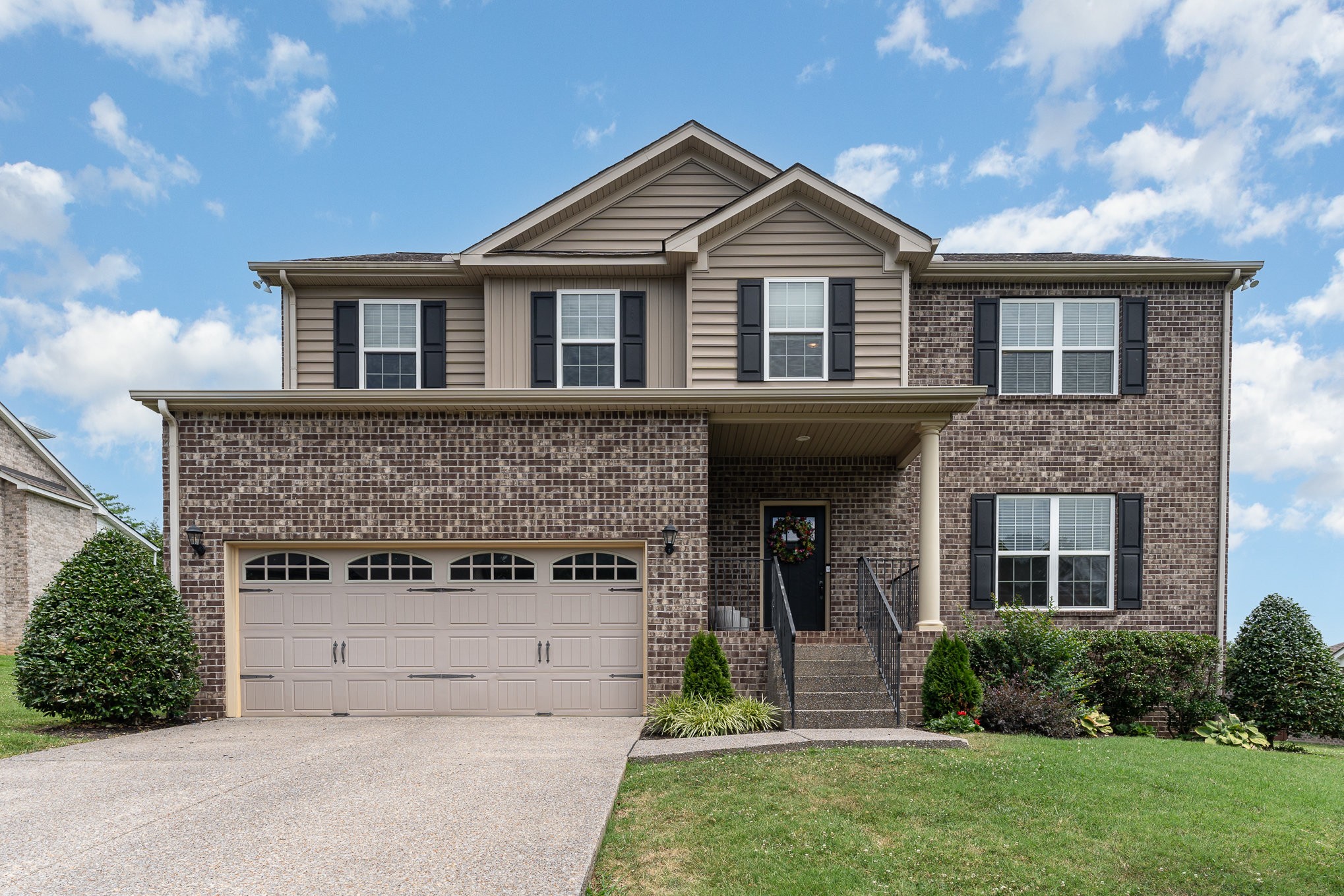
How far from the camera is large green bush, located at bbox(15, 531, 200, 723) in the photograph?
952 centimetres

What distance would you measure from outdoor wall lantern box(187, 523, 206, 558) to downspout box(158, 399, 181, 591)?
18 centimetres

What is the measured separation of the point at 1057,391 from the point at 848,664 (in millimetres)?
5934

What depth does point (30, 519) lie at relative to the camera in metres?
21.1

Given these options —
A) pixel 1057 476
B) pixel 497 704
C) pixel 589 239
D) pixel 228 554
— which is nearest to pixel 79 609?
pixel 228 554

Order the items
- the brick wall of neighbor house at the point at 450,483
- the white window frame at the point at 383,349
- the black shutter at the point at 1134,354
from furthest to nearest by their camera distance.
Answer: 1. the white window frame at the point at 383,349
2. the black shutter at the point at 1134,354
3. the brick wall of neighbor house at the point at 450,483

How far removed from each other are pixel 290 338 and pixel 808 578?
30.6ft

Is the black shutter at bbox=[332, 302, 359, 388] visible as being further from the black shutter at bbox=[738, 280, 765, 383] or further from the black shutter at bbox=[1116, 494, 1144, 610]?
the black shutter at bbox=[1116, 494, 1144, 610]

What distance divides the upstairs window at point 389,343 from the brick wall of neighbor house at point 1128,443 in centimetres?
810

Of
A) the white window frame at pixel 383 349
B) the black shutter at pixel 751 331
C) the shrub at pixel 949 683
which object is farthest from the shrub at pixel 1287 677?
the white window frame at pixel 383 349

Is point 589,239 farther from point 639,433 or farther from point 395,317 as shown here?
point 639,433

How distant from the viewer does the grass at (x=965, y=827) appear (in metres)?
5.20

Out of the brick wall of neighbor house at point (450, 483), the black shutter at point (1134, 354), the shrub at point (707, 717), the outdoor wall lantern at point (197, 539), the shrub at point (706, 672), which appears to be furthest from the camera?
the black shutter at point (1134, 354)

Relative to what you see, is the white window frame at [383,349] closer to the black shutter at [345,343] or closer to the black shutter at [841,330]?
the black shutter at [345,343]

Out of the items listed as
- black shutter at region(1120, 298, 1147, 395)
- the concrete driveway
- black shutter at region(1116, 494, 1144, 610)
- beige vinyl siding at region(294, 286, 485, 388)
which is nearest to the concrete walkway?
the concrete driveway
